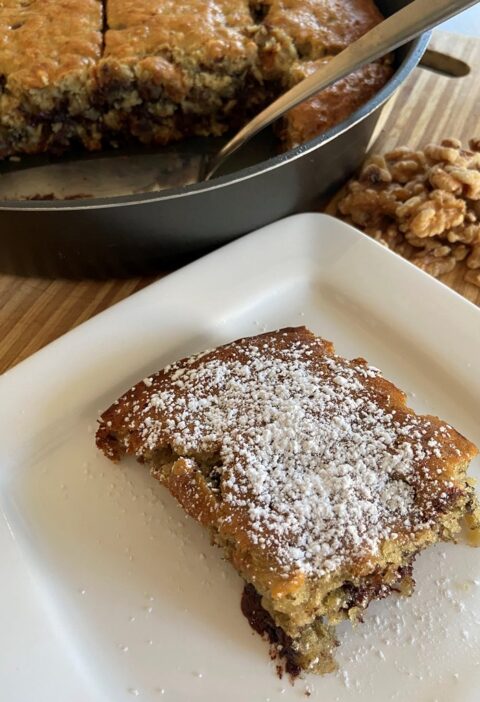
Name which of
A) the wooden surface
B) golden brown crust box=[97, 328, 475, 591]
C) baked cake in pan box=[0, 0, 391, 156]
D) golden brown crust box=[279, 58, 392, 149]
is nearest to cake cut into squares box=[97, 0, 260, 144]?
baked cake in pan box=[0, 0, 391, 156]

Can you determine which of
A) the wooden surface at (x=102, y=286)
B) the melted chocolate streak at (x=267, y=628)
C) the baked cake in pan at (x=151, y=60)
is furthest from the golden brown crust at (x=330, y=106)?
→ the melted chocolate streak at (x=267, y=628)

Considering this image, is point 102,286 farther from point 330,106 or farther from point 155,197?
point 330,106

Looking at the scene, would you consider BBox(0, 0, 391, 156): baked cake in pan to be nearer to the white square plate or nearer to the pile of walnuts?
the pile of walnuts

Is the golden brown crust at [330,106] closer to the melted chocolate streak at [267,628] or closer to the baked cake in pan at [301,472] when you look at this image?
the baked cake in pan at [301,472]

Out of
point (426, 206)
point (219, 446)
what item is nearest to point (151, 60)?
point (426, 206)

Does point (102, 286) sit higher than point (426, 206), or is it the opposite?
point (426, 206)

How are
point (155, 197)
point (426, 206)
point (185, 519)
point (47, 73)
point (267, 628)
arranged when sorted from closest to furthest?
point (267, 628)
point (185, 519)
point (155, 197)
point (426, 206)
point (47, 73)
